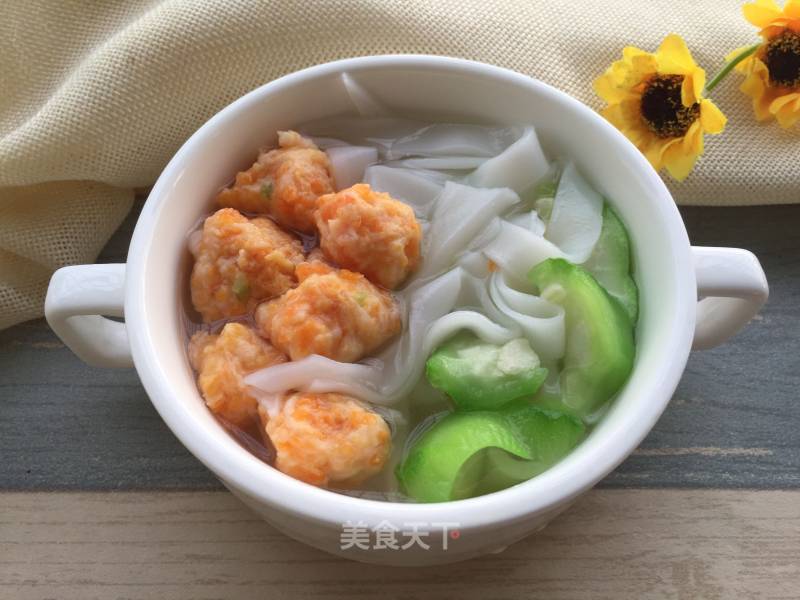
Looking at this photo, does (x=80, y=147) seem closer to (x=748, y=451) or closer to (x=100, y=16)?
(x=100, y=16)

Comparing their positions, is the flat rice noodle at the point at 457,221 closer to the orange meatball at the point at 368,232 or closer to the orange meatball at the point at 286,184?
the orange meatball at the point at 368,232

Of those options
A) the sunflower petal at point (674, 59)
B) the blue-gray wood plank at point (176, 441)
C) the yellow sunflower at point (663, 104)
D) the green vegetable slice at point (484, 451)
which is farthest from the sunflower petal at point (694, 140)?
the green vegetable slice at point (484, 451)

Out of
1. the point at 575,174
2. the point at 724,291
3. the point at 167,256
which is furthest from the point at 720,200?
the point at 167,256

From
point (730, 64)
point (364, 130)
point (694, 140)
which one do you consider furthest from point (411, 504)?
point (730, 64)

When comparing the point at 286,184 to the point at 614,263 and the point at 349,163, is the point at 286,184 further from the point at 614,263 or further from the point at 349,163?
the point at 614,263

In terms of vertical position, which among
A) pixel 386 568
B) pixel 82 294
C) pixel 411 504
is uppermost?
A: pixel 82 294

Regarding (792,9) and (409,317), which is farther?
(792,9)
